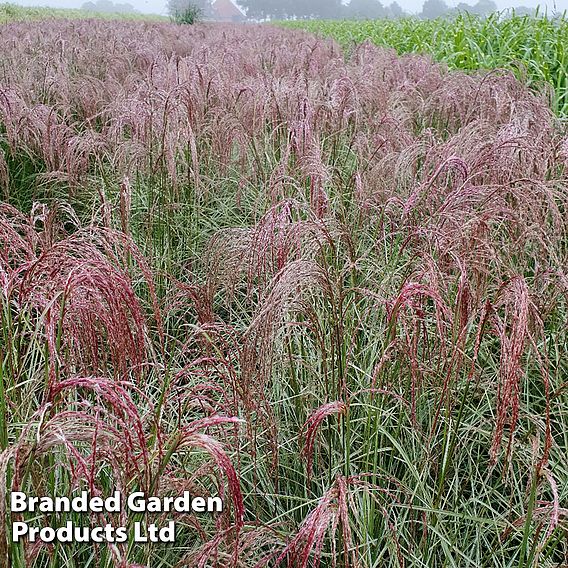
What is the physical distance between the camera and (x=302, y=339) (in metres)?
2.43

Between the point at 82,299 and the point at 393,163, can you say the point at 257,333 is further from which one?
the point at 393,163

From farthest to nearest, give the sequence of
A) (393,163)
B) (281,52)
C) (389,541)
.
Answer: (281,52) → (393,163) → (389,541)

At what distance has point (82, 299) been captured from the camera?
1.49 meters

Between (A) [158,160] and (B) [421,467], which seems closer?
(B) [421,467]

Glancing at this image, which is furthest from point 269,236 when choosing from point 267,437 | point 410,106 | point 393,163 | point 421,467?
point 410,106

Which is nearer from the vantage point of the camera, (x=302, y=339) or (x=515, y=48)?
(x=302, y=339)

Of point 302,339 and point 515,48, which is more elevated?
point 515,48

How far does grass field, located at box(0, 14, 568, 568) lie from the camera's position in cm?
132

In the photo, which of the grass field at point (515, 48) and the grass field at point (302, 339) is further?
the grass field at point (515, 48)

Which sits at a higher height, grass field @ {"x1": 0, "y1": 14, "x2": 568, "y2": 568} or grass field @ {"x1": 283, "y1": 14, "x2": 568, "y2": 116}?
grass field @ {"x1": 283, "y1": 14, "x2": 568, "y2": 116}

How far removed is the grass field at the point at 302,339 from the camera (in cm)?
132

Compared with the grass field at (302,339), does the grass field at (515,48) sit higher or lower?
higher

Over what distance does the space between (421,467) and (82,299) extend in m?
1.09

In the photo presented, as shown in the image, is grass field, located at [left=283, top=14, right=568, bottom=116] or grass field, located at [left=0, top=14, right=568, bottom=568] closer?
grass field, located at [left=0, top=14, right=568, bottom=568]
